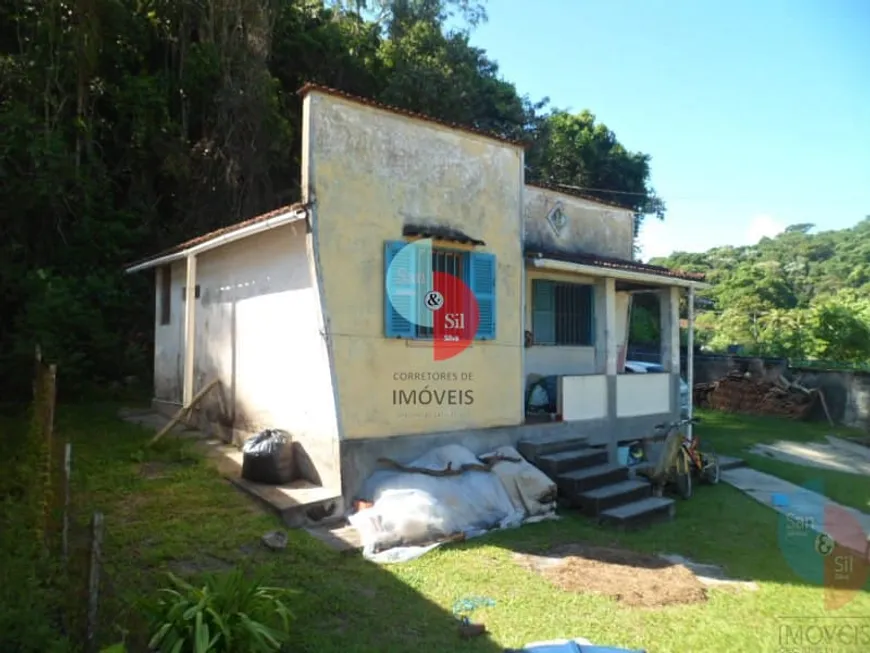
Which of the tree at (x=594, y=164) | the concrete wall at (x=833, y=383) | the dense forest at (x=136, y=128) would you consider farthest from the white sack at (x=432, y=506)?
the tree at (x=594, y=164)

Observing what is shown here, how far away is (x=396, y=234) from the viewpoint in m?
7.50

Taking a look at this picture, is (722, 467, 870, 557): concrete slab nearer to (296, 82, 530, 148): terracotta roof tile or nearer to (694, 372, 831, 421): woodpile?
(296, 82, 530, 148): terracotta roof tile

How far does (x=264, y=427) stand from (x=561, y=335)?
509cm

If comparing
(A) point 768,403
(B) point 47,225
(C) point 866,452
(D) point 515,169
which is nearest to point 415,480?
(D) point 515,169

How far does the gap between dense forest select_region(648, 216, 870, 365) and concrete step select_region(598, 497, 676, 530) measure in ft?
20.5

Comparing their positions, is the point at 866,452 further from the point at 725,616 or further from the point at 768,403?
the point at 725,616

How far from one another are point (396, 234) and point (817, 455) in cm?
1043

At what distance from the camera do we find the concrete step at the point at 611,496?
7.53m

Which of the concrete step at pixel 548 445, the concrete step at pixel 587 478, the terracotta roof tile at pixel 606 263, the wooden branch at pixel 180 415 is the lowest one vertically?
the concrete step at pixel 587 478

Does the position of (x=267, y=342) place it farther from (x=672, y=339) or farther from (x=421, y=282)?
(x=672, y=339)

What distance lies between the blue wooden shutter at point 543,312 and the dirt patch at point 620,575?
431 centimetres

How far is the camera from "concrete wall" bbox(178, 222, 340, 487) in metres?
7.14

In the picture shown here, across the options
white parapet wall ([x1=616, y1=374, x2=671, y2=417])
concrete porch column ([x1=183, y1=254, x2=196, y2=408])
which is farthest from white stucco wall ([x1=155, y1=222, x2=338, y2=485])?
white parapet wall ([x1=616, y1=374, x2=671, y2=417])
